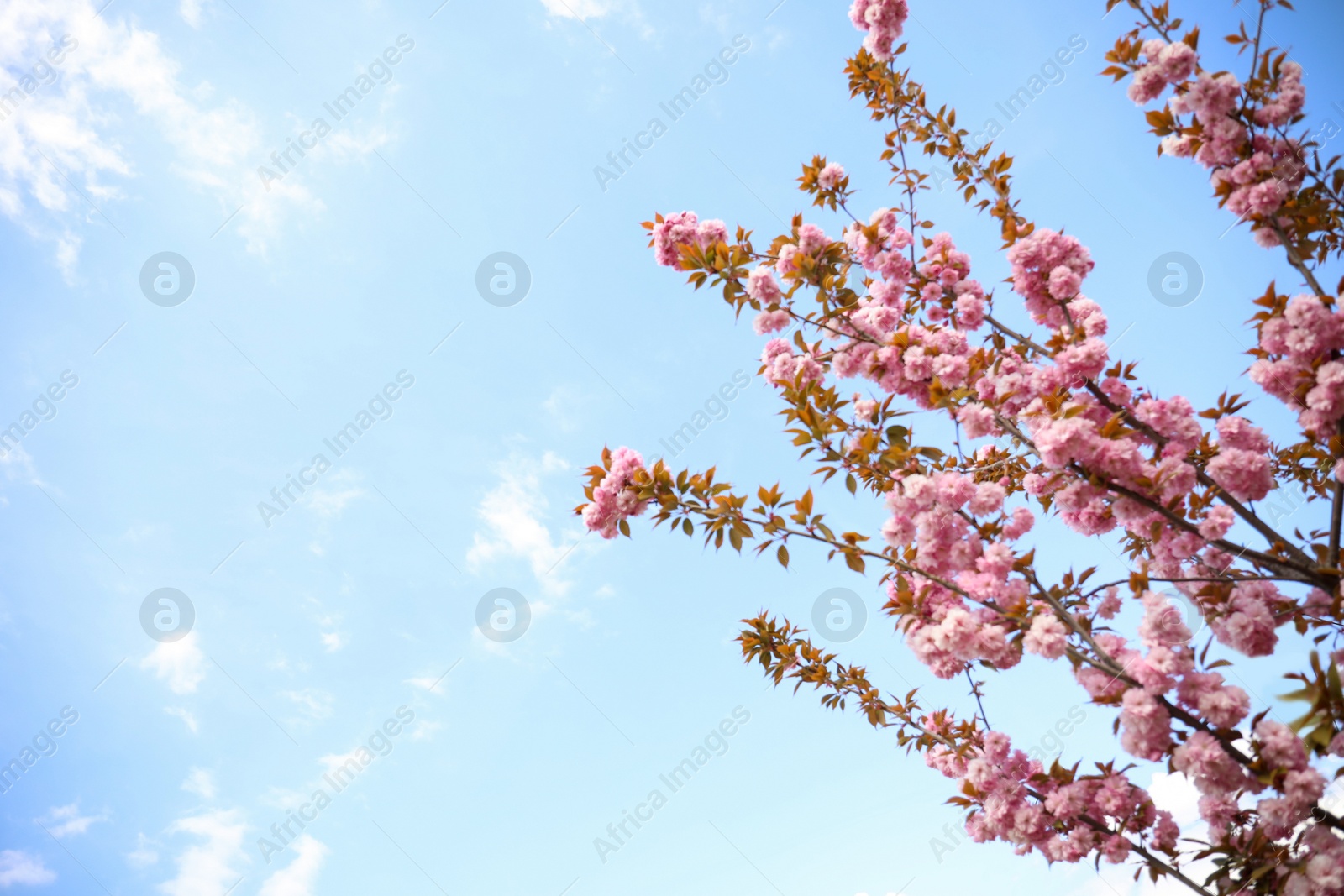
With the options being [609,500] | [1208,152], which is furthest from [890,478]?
[1208,152]

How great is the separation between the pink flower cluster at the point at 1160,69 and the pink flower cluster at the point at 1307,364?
1.14 m

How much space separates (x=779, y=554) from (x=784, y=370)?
0.95m

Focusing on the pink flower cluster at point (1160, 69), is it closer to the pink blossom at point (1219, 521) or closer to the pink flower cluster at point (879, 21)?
the pink flower cluster at point (879, 21)

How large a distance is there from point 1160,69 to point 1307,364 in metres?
1.41

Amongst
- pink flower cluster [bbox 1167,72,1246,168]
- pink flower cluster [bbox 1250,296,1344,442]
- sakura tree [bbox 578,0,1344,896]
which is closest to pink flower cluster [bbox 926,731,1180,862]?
sakura tree [bbox 578,0,1344,896]

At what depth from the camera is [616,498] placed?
8.48ft

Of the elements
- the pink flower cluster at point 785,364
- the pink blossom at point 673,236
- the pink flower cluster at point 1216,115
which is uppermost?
the pink flower cluster at point 1216,115

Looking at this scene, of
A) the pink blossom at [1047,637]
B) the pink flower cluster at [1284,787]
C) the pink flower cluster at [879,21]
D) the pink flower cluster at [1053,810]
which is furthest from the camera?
the pink flower cluster at [879,21]

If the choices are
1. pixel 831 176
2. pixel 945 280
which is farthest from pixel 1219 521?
pixel 831 176

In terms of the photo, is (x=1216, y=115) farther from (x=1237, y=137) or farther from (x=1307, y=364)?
(x=1307, y=364)

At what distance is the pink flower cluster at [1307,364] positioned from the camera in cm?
A: 222

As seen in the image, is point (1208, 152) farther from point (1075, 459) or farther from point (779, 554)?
point (779, 554)

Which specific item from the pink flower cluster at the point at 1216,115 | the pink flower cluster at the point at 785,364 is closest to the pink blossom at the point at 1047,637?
the pink flower cluster at the point at 785,364

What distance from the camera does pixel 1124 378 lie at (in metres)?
2.78
